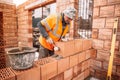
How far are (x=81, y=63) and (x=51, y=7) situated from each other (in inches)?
276

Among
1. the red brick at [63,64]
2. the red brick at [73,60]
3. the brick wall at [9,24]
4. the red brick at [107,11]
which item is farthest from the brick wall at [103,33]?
the brick wall at [9,24]

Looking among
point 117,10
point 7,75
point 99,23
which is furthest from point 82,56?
point 7,75

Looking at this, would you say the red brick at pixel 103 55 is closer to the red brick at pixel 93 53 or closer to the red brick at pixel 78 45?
the red brick at pixel 93 53

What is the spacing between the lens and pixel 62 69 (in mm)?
1568

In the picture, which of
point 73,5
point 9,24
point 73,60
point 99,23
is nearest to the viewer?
point 73,60

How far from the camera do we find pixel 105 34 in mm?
2033

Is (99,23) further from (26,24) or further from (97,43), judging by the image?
(26,24)

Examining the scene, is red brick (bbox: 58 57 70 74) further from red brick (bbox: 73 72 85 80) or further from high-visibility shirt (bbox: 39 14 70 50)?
high-visibility shirt (bbox: 39 14 70 50)

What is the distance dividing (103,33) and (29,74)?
60.9 inches

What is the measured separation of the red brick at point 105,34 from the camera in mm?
1976

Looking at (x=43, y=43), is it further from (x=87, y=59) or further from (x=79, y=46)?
(x=87, y=59)

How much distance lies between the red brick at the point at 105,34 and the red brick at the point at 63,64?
90 centimetres

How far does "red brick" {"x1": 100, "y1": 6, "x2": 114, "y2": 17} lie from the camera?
75.6 inches

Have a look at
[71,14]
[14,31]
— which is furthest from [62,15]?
[14,31]
